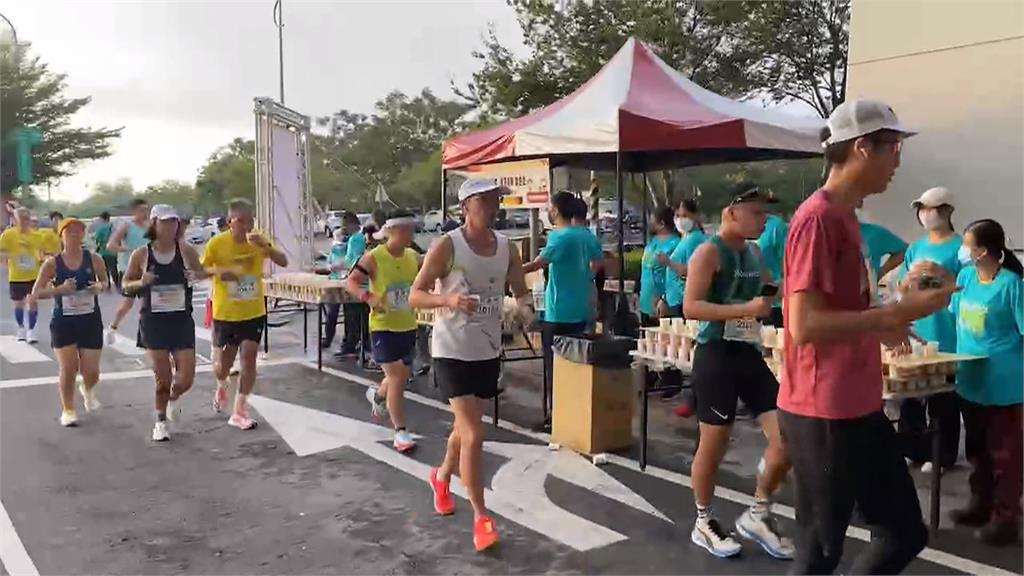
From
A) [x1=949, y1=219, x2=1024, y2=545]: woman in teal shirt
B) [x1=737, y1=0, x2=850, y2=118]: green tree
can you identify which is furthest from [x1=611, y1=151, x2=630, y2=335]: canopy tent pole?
[x1=737, y1=0, x2=850, y2=118]: green tree

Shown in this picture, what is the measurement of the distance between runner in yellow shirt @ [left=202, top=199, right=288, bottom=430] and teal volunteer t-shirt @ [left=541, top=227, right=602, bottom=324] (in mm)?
2386

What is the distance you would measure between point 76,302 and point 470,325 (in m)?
4.32

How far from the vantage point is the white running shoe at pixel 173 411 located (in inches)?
286

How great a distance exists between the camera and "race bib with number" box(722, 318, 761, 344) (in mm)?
4230

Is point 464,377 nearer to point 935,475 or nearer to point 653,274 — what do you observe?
point 935,475

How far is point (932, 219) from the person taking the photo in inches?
223

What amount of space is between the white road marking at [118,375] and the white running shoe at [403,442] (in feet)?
13.7

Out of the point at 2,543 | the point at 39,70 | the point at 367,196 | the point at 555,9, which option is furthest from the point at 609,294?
the point at 367,196

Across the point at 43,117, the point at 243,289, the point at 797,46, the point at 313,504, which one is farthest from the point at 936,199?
the point at 43,117

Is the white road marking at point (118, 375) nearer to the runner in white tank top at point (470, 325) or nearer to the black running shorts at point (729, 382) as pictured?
the runner in white tank top at point (470, 325)

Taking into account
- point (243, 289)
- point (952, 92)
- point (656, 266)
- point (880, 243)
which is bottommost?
point (243, 289)

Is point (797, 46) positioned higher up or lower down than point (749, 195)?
higher up

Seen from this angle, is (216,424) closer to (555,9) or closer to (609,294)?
(609,294)

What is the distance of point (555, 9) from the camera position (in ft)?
69.8
